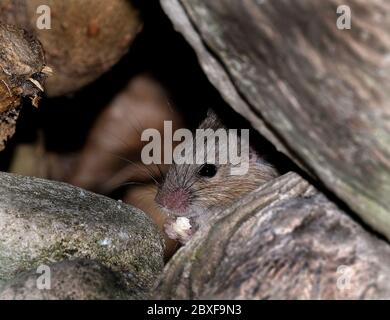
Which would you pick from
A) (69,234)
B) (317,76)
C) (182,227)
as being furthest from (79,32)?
(317,76)

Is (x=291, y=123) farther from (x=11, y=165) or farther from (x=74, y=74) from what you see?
(x=11, y=165)

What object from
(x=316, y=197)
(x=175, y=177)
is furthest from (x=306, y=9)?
(x=175, y=177)

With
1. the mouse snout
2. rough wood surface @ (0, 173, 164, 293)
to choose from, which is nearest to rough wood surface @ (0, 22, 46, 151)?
rough wood surface @ (0, 173, 164, 293)

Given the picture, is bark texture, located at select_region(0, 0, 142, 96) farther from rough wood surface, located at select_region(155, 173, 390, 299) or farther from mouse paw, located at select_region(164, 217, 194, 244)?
rough wood surface, located at select_region(155, 173, 390, 299)

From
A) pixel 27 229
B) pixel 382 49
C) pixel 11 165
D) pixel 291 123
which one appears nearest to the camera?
pixel 382 49

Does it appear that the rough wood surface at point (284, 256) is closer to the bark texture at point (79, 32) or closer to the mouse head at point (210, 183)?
the mouse head at point (210, 183)

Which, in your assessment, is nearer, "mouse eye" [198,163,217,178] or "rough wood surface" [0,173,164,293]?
"rough wood surface" [0,173,164,293]

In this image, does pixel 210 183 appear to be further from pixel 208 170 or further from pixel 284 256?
pixel 284 256
